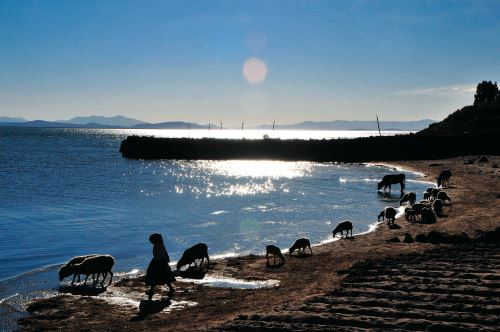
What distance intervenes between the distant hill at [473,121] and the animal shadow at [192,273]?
89.1 meters

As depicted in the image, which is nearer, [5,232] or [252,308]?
[252,308]

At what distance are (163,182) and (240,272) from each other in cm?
4586

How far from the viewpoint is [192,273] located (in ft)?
63.2

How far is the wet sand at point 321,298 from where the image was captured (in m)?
10.6

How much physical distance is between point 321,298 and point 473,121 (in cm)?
10712

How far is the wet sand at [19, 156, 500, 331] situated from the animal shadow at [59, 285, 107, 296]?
40 centimetres

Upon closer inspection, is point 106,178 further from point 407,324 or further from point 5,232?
point 407,324

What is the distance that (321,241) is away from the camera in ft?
85.3

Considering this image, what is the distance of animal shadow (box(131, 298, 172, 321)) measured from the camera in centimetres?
1384

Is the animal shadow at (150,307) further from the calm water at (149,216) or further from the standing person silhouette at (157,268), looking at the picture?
the calm water at (149,216)

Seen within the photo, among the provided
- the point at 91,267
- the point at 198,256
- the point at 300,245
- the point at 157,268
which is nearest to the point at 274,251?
the point at 300,245

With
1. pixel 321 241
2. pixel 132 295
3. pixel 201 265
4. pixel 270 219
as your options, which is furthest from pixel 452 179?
pixel 132 295

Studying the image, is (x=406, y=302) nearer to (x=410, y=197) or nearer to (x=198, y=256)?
(x=198, y=256)

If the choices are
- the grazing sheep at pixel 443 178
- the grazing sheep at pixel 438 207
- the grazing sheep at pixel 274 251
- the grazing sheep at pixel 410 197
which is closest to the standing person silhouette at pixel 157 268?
the grazing sheep at pixel 274 251
